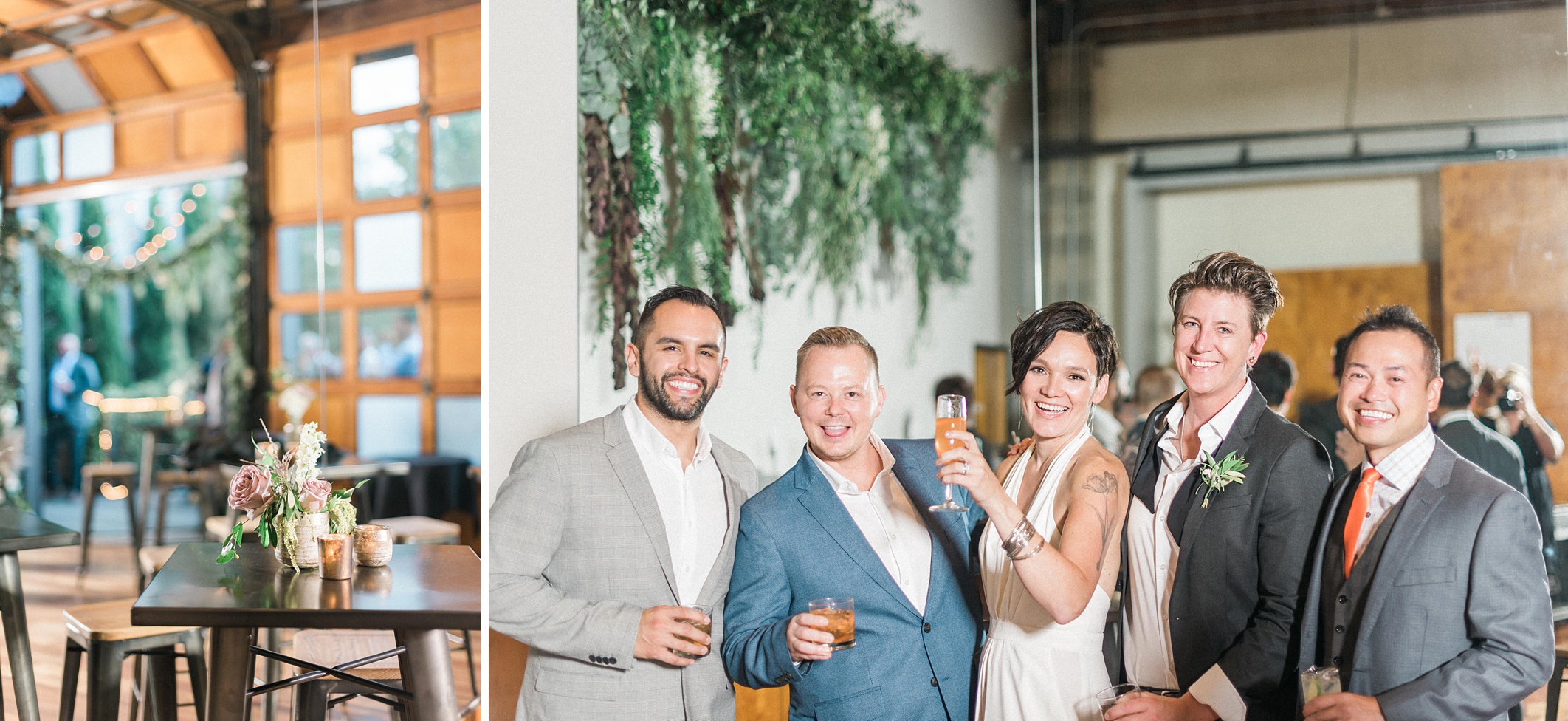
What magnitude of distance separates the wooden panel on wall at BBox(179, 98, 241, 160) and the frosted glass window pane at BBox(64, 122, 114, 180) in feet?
2.07

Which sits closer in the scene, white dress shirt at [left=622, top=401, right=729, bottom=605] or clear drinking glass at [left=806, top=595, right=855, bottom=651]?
clear drinking glass at [left=806, top=595, right=855, bottom=651]

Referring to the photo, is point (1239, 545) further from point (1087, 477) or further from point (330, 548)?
point (330, 548)

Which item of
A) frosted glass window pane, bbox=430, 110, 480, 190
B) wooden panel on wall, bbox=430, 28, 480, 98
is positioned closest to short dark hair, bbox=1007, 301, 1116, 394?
frosted glass window pane, bbox=430, 110, 480, 190

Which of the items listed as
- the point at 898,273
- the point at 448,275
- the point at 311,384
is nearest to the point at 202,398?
the point at 311,384

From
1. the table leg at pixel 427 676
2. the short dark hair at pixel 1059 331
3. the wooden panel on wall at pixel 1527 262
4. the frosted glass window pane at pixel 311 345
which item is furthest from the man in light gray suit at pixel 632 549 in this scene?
the frosted glass window pane at pixel 311 345

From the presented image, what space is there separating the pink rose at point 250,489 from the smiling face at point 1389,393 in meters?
3.00

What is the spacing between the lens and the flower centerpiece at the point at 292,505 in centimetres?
298

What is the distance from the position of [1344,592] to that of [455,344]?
3977 millimetres

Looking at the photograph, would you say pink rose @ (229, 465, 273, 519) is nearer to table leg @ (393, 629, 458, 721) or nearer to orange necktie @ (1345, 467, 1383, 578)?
table leg @ (393, 629, 458, 721)

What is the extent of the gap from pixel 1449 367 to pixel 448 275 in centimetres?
Answer: 412

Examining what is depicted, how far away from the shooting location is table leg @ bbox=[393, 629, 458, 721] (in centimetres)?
258

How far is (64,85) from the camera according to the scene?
13.5 ft

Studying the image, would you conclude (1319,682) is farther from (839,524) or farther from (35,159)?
(35,159)

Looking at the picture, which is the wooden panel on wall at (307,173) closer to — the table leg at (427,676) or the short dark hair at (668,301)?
the table leg at (427,676)
